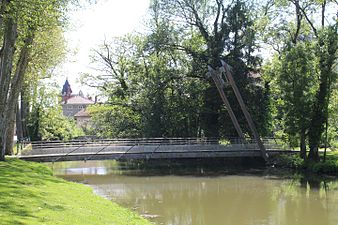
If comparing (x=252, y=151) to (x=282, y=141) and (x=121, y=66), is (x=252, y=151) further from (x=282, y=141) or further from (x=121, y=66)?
(x=121, y=66)

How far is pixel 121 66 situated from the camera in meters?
50.8

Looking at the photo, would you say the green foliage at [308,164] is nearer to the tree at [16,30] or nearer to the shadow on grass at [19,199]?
the shadow on grass at [19,199]

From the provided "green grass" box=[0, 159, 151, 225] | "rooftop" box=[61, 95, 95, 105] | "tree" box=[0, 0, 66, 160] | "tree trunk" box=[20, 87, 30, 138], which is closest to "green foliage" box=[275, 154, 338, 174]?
"green grass" box=[0, 159, 151, 225]

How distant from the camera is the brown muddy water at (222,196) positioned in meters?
17.8

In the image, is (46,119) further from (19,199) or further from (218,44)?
(19,199)

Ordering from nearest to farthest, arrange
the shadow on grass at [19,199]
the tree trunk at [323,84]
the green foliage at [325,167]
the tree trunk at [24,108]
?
the shadow on grass at [19,199], the green foliage at [325,167], the tree trunk at [323,84], the tree trunk at [24,108]

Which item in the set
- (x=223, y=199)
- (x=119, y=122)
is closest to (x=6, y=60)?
(x=223, y=199)

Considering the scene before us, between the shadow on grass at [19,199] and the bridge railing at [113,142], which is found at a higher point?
the bridge railing at [113,142]

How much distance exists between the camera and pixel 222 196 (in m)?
23.9

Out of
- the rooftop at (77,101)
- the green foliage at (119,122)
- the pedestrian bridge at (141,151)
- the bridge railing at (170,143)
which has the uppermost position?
the rooftop at (77,101)

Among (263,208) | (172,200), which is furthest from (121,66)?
(263,208)

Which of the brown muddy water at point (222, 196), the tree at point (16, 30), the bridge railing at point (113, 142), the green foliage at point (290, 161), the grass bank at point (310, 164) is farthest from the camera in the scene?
the bridge railing at point (113, 142)

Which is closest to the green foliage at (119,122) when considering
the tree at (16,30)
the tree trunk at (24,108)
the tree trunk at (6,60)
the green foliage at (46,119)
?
the green foliage at (46,119)

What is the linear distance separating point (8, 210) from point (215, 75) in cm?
2928
